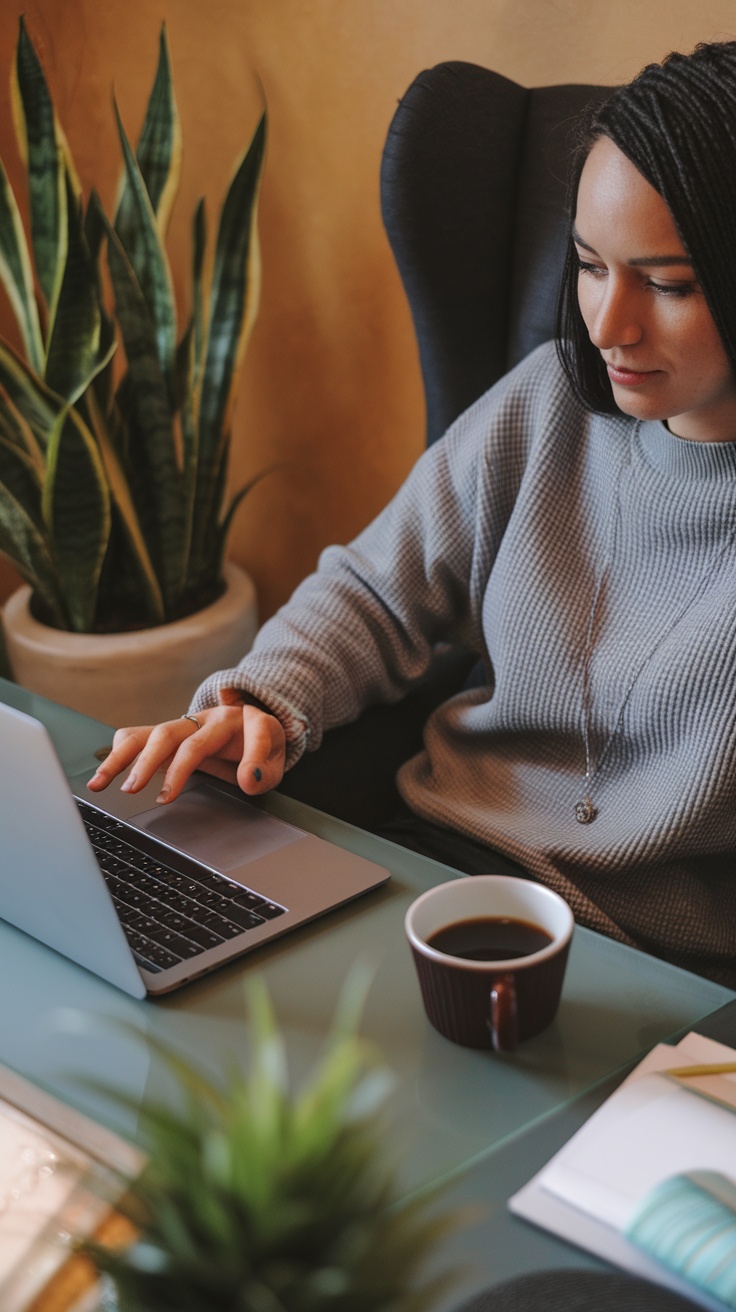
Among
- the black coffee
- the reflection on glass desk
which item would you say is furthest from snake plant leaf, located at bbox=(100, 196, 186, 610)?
the black coffee

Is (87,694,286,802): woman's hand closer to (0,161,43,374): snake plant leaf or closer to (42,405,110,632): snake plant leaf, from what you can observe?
(42,405,110,632): snake plant leaf

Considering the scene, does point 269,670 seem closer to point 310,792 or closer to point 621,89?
point 310,792

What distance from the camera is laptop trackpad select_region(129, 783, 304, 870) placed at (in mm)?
865

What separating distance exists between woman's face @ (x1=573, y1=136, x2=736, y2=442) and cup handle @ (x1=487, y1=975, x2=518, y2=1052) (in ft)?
1.64

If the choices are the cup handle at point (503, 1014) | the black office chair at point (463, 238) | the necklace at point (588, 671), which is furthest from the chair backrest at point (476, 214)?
the cup handle at point (503, 1014)

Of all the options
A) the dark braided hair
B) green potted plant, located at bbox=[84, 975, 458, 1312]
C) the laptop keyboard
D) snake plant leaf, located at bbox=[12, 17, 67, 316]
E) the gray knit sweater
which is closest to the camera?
green potted plant, located at bbox=[84, 975, 458, 1312]

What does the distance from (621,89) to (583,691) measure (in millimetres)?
487

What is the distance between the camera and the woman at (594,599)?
89cm

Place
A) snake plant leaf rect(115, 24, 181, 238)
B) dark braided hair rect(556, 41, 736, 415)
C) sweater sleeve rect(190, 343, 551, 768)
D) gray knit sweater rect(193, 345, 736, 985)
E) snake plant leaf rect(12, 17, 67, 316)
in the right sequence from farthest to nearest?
1. snake plant leaf rect(115, 24, 181, 238)
2. snake plant leaf rect(12, 17, 67, 316)
3. sweater sleeve rect(190, 343, 551, 768)
4. gray knit sweater rect(193, 345, 736, 985)
5. dark braided hair rect(556, 41, 736, 415)

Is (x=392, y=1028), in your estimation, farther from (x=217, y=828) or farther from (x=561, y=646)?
(x=561, y=646)

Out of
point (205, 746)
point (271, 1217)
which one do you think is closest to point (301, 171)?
point (205, 746)

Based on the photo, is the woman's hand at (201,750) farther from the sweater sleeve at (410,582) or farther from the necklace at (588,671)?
the necklace at (588,671)

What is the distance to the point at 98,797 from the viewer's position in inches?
37.1

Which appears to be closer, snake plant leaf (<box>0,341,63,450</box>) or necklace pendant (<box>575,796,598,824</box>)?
necklace pendant (<box>575,796,598,824</box>)
